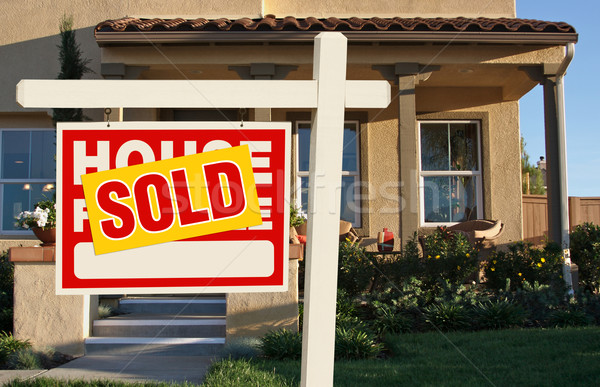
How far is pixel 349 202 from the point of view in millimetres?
9992

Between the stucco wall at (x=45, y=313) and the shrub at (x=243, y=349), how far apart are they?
168 centimetres

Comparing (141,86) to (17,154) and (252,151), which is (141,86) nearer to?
(252,151)

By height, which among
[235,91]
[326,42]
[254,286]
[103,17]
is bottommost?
[254,286]

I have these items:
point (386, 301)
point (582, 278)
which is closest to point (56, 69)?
point (386, 301)

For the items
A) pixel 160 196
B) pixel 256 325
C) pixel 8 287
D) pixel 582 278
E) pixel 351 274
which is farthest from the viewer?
pixel 582 278

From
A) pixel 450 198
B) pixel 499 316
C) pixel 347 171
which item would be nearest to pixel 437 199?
pixel 450 198

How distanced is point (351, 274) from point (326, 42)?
5698mm

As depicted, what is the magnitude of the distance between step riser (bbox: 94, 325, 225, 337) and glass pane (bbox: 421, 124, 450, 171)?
5.37 m

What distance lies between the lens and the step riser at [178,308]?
23.9 feet

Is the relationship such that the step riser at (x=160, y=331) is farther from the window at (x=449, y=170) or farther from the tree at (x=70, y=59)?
the window at (x=449, y=170)

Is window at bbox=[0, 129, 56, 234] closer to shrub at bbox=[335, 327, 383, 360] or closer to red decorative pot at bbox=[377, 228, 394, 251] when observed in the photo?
red decorative pot at bbox=[377, 228, 394, 251]

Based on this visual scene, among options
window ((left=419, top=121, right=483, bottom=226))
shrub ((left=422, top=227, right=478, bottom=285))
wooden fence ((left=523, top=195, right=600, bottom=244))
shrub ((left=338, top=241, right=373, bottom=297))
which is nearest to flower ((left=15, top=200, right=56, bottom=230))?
shrub ((left=338, top=241, right=373, bottom=297))

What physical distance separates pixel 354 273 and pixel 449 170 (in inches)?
153

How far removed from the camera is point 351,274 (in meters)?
Result: 7.28
